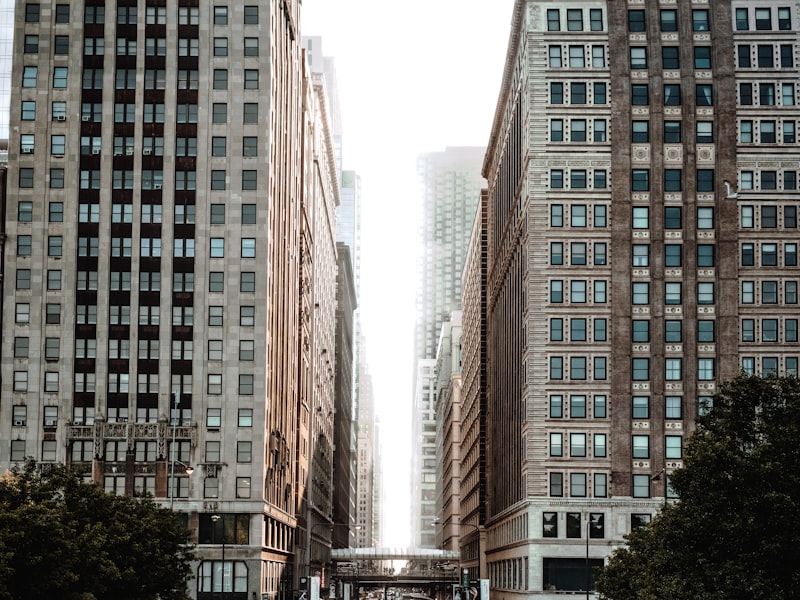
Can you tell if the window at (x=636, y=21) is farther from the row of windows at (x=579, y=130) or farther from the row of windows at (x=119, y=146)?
the row of windows at (x=119, y=146)

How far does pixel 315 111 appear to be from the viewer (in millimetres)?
170750

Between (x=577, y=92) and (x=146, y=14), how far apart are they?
131ft

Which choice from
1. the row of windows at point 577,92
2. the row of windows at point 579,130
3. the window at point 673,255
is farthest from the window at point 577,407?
the row of windows at point 577,92

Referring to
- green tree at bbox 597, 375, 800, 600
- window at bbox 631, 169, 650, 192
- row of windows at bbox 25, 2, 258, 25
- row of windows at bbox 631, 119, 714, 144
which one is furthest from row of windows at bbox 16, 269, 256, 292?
green tree at bbox 597, 375, 800, 600

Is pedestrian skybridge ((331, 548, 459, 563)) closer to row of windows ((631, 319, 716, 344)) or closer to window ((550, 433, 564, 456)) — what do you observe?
window ((550, 433, 564, 456))

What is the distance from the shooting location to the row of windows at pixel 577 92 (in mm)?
111938

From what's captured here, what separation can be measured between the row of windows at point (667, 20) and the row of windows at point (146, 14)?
113 ft

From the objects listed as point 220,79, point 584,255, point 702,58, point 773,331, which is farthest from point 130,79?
point 773,331

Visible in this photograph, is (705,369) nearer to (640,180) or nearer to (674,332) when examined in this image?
(674,332)

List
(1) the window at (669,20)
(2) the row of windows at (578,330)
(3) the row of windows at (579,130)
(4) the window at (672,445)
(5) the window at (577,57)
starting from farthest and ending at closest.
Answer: (1) the window at (669,20) < (5) the window at (577,57) < (3) the row of windows at (579,130) < (2) the row of windows at (578,330) < (4) the window at (672,445)

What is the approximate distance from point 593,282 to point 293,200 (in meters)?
38.4

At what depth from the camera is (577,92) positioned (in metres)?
112

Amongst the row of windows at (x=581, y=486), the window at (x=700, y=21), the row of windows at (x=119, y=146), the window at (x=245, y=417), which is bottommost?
the row of windows at (x=581, y=486)

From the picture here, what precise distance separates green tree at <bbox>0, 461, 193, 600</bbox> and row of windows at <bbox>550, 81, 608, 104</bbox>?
5190 centimetres
